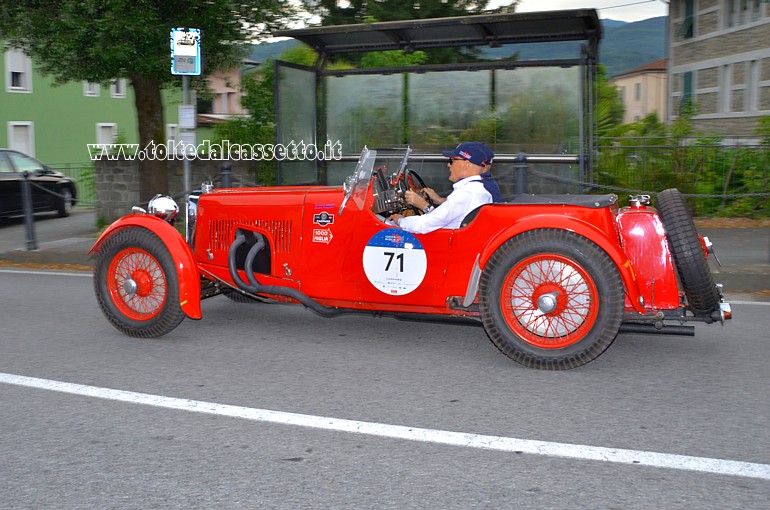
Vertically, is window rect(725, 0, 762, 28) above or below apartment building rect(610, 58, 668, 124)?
below

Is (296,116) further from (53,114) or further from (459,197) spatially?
(53,114)

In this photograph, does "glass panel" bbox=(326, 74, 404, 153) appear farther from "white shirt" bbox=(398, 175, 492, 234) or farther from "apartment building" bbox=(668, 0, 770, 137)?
"apartment building" bbox=(668, 0, 770, 137)

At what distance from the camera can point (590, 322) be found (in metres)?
4.99

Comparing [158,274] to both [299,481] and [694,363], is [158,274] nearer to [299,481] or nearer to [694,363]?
[299,481]

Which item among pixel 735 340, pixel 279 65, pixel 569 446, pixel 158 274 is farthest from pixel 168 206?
pixel 279 65

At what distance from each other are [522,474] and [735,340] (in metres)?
3.06

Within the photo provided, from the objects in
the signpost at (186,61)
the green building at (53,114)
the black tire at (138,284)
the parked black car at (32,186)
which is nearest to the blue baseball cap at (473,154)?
the black tire at (138,284)

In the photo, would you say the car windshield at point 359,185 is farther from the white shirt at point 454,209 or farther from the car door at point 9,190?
the car door at point 9,190

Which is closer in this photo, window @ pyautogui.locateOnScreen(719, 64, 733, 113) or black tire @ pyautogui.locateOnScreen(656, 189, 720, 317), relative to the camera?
black tire @ pyautogui.locateOnScreen(656, 189, 720, 317)

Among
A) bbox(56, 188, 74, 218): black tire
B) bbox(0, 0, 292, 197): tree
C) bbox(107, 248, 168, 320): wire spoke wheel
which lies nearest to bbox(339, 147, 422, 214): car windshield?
bbox(107, 248, 168, 320): wire spoke wheel

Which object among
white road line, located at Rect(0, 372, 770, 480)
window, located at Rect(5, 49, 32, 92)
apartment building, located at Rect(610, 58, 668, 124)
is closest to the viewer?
white road line, located at Rect(0, 372, 770, 480)

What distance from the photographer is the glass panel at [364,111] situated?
46.5 ft

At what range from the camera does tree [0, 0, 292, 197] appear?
11844 mm

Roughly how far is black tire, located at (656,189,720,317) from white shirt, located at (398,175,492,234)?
3.90ft
